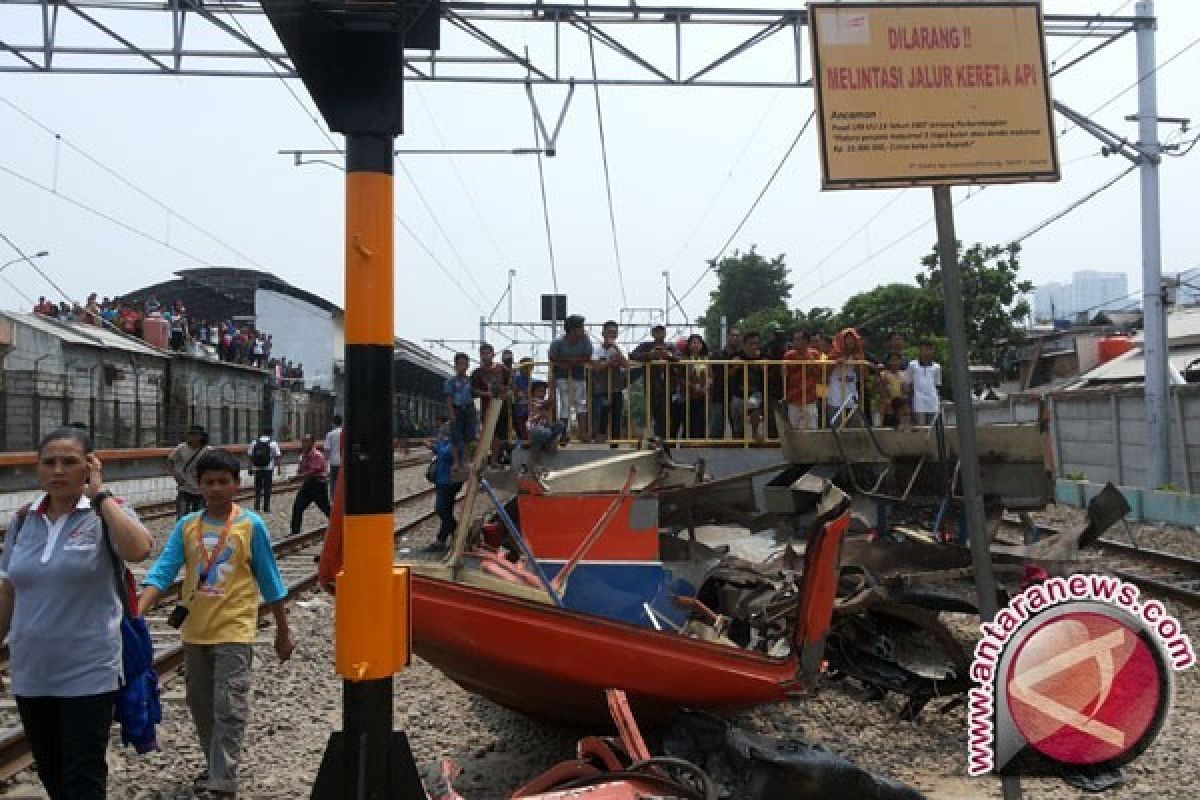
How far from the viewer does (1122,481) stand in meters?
19.7

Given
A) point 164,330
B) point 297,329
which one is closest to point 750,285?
point 297,329

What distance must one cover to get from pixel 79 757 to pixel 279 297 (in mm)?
49300

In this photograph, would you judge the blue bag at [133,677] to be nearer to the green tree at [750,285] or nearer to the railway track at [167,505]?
the railway track at [167,505]

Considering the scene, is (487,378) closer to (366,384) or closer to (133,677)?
(133,677)

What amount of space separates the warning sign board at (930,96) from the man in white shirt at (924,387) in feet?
26.2

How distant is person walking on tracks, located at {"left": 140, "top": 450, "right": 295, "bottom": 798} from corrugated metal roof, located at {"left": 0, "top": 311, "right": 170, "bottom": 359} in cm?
1747

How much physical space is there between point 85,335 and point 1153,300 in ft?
70.2

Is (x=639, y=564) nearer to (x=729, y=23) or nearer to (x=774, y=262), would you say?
(x=729, y=23)

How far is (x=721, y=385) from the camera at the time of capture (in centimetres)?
1041

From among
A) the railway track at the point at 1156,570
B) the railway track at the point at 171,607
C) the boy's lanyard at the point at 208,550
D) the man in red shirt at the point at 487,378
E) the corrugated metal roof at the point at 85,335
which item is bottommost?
the railway track at the point at 1156,570

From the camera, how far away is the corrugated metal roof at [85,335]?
2120 cm

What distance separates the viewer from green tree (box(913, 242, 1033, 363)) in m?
35.3

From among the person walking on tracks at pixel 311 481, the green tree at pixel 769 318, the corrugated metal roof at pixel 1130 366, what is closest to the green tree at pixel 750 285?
the green tree at pixel 769 318

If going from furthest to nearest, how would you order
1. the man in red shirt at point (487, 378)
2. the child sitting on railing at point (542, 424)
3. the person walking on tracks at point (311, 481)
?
the person walking on tracks at point (311, 481), the man in red shirt at point (487, 378), the child sitting on railing at point (542, 424)
